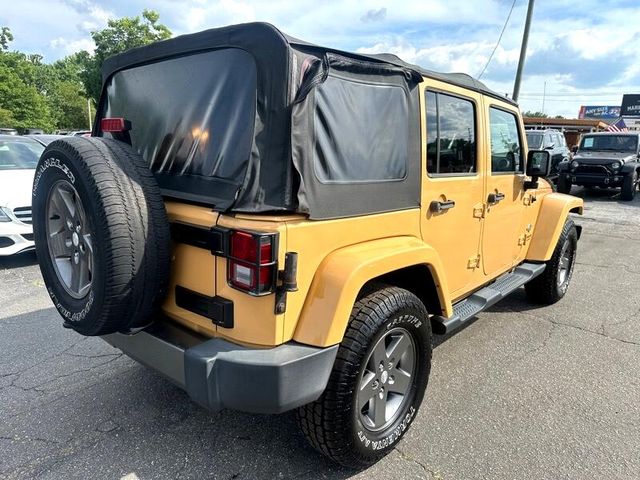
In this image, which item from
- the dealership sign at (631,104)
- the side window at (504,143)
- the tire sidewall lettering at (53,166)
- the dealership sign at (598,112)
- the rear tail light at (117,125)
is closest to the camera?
the tire sidewall lettering at (53,166)

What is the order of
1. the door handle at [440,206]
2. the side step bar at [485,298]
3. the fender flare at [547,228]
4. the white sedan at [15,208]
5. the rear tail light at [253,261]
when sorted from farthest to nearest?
the white sedan at [15,208], the fender flare at [547,228], the side step bar at [485,298], the door handle at [440,206], the rear tail light at [253,261]

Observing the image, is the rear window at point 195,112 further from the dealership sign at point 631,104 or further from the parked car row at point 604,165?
the dealership sign at point 631,104

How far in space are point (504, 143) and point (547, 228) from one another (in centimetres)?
114

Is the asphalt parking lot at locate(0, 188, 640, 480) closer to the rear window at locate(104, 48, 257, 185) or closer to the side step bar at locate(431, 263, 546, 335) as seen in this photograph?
the side step bar at locate(431, 263, 546, 335)

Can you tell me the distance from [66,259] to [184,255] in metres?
0.70

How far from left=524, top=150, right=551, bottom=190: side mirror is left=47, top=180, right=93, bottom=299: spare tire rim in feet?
11.4

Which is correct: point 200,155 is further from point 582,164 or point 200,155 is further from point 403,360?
point 582,164

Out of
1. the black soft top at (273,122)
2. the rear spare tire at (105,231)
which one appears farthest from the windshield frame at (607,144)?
the rear spare tire at (105,231)

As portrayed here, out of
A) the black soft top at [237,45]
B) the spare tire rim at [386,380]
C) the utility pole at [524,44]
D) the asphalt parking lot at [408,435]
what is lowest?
the asphalt parking lot at [408,435]

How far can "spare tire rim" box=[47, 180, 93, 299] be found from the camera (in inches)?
85.7

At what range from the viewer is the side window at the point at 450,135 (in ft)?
9.07

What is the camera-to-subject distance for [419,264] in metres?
Answer: 2.53

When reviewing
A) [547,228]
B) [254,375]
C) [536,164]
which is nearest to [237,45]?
[254,375]

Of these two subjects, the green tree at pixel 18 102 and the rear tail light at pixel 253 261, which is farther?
the green tree at pixel 18 102
